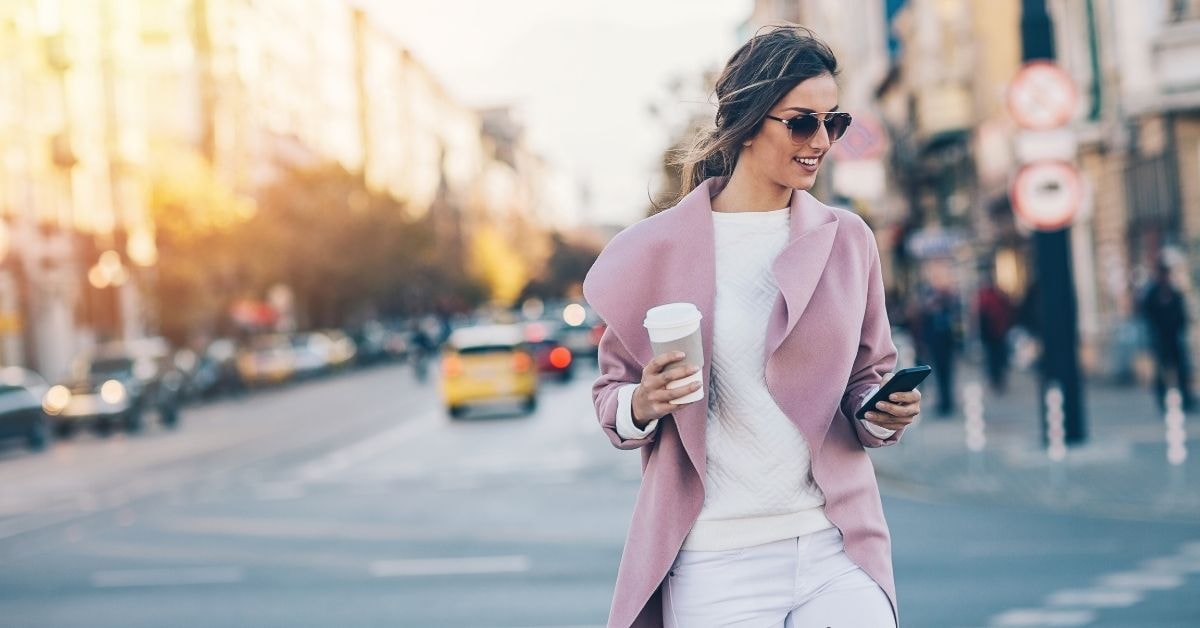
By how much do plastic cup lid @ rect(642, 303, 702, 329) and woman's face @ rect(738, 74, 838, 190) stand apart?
1.47 ft

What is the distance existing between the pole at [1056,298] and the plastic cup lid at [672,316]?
13385 millimetres

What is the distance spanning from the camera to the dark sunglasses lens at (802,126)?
11.1ft

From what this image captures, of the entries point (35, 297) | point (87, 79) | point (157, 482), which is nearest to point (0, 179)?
point (35, 297)

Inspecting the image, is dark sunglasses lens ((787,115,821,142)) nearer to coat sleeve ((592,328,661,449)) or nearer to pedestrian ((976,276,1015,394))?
coat sleeve ((592,328,661,449))

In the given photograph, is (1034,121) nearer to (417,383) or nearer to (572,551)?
(572,551)

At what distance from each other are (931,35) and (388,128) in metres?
86.9

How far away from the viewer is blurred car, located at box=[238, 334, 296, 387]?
5372 centimetres

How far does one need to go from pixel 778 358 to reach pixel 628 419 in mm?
306

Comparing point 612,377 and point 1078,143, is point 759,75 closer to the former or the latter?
point 612,377

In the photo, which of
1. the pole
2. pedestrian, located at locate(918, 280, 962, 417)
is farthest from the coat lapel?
pedestrian, located at locate(918, 280, 962, 417)

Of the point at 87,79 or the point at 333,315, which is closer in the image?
the point at 87,79

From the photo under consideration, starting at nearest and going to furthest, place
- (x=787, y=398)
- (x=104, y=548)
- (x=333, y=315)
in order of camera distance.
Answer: (x=787, y=398)
(x=104, y=548)
(x=333, y=315)

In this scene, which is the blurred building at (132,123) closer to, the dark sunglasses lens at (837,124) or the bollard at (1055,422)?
the bollard at (1055,422)

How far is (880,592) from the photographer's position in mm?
3365
